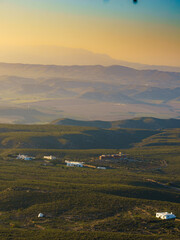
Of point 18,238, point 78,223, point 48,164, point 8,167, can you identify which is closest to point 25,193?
point 78,223

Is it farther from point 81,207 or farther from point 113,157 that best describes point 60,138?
point 81,207

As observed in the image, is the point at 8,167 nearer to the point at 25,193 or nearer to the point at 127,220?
the point at 25,193

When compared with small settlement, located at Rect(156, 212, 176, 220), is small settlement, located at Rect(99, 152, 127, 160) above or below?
below

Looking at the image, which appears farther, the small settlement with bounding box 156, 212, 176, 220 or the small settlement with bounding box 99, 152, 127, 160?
the small settlement with bounding box 99, 152, 127, 160

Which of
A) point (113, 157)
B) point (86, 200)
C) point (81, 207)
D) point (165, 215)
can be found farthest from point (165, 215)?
point (113, 157)

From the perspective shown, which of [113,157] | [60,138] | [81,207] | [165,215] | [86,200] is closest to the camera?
[165,215]

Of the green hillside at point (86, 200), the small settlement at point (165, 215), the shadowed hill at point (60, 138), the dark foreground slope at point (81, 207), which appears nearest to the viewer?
the dark foreground slope at point (81, 207)

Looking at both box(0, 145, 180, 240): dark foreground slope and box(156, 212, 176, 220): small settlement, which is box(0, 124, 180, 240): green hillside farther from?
box(156, 212, 176, 220): small settlement

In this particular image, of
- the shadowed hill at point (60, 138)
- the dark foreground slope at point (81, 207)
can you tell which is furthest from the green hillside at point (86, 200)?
the shadowed hill at point (60, 138)

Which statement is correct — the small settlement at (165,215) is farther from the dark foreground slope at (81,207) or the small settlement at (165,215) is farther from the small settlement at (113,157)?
the small settlement at (113,157)

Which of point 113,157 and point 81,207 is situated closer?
point 81,207

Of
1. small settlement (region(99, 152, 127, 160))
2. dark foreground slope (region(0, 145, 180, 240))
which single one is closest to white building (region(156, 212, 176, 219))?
dark foreground slope (region(0, 145, 180, 240))
